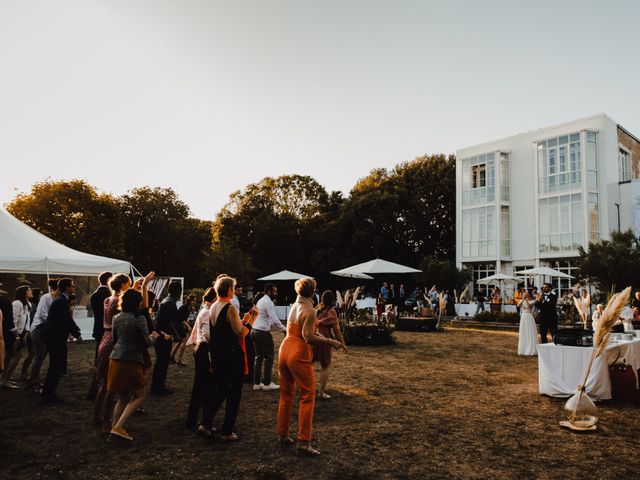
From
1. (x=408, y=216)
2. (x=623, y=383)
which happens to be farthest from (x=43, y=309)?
(x=408, y=216)

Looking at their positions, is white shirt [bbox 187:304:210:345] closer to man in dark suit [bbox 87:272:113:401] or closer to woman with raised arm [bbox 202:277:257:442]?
woman with raised arm [bbox 202:277:257:442]

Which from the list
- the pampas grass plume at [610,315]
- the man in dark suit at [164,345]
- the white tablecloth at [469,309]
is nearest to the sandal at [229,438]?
the man in dark suit at [164,345]

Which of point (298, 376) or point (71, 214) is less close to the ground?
point (71, 214)

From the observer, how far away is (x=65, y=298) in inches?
286

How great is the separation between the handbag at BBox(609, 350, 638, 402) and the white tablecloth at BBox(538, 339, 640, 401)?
140 mm

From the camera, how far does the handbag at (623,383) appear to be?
7.62m

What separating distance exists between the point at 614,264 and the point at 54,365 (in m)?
19.5

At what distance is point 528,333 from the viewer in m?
12.5

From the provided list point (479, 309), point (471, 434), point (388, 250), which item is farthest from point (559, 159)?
point (471, 434)

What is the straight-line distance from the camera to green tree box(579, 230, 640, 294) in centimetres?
1884

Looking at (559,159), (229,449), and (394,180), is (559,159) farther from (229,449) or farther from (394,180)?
(229,449)

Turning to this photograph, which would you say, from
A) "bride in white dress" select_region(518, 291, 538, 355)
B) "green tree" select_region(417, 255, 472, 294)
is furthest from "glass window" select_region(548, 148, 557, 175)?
"bride in white dress" select_region(518, 291, 538, 355)

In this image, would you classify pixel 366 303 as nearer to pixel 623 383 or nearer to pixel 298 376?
pixel 623 383

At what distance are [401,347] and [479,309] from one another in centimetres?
1327
